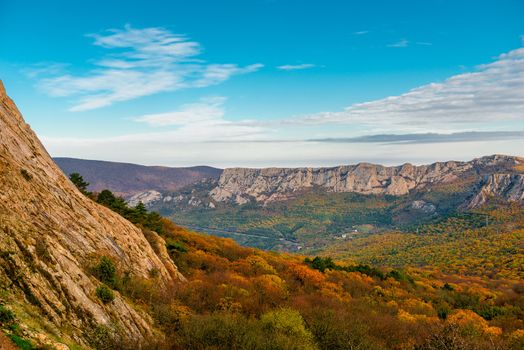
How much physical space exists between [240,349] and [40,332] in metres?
18.2

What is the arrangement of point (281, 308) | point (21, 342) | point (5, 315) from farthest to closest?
point (281, 308) → point (5, 315) → point (21, 342)

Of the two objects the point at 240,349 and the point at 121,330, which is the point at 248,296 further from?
the point at 121,330

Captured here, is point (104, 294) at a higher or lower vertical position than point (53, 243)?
lower

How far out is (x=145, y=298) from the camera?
40.7m

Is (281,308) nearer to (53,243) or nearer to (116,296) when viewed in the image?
(116,296)

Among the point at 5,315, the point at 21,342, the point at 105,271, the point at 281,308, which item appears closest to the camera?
the point at 21,342

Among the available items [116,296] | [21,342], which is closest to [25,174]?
[116,296]

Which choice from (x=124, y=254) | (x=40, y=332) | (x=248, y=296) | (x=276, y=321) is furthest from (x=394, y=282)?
(x=40, y=332)

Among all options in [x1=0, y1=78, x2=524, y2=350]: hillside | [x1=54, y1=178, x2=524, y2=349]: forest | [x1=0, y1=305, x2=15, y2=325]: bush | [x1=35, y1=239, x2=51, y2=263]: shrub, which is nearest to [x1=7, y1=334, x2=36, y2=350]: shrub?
[x1=0, y1=78, x2=524, y2=350]: hillside

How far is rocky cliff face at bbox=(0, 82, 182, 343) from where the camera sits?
2422cm

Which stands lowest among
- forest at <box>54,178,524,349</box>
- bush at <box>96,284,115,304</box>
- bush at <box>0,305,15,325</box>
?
forest at <box>54,178,524,349</box>

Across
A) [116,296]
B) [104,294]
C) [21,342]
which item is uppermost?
[21,342]

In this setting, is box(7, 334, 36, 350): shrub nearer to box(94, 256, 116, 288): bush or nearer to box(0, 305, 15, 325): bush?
box(0, 305, 15, 325): bush

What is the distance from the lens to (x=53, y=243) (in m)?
28.8
